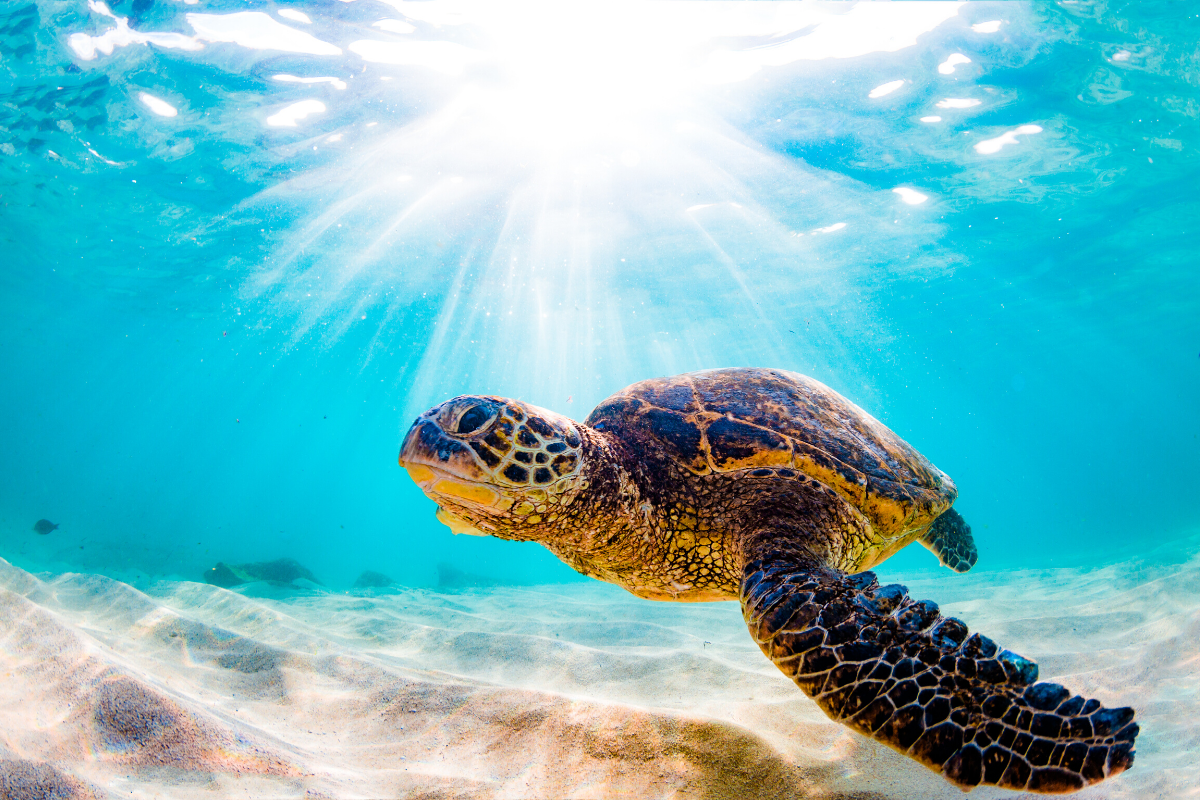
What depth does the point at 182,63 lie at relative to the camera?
10344 mm

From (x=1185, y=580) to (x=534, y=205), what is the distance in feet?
50.0

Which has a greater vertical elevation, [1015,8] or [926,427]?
[1015,8]

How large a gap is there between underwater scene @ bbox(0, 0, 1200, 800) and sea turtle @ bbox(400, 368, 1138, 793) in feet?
0.05

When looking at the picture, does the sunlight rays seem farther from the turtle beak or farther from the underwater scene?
the turtle beak

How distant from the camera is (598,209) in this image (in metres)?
15.0

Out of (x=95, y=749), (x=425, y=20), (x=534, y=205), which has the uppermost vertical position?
(x=425, y=20)

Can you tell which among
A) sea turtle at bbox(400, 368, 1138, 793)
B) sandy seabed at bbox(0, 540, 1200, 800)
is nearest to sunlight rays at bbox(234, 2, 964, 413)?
sea turtle at bbox(400, 368, 1138, 793)

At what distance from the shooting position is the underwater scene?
1.90 metres

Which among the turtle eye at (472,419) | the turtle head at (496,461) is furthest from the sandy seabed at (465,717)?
the turtle eye at (472,419)

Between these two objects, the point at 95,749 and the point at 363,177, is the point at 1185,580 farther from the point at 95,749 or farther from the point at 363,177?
the point at 363,177

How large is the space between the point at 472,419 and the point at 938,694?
1.88 metres

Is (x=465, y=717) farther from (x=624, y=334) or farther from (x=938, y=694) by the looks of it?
(x=624, y=334)

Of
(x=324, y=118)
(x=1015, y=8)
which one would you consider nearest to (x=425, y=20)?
(x=324, y=118)

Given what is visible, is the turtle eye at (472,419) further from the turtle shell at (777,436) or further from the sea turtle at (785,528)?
the turtle shell at (777,436)
